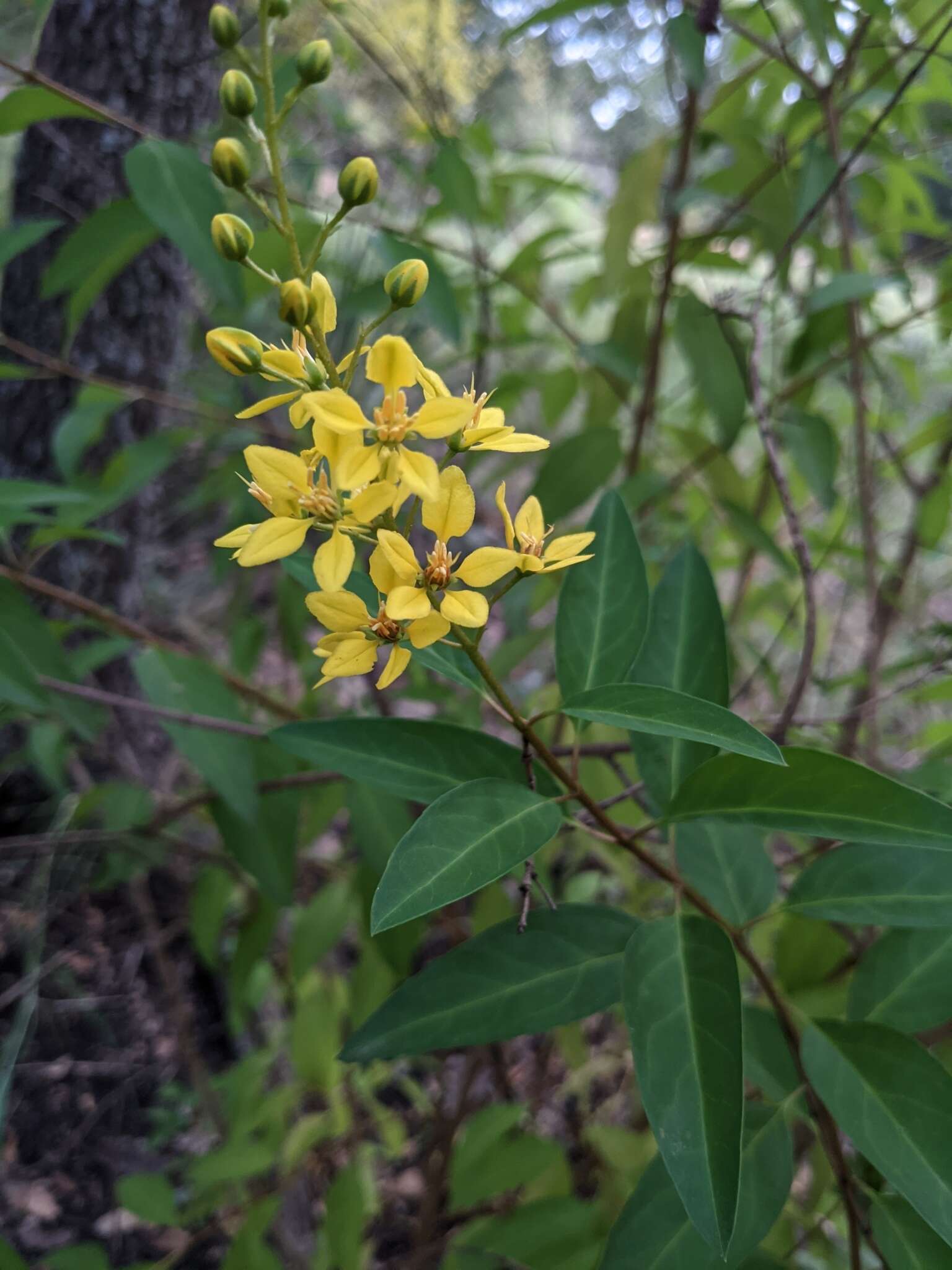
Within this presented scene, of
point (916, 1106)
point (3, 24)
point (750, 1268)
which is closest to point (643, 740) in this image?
point (916, 1106)

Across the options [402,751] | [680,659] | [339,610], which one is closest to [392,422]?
[339,610]

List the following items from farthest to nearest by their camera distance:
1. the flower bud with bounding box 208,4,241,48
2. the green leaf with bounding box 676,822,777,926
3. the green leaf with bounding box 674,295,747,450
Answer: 1. the green leaf with bounding box 674,295,747,450
2. the green leaf with bounding box 676,822,777,926
3. the flower bud with bounding box 208,4,241,48

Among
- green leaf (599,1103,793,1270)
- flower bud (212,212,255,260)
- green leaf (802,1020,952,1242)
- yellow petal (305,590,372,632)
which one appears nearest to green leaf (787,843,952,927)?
green leaf (802,1020,952,1242)

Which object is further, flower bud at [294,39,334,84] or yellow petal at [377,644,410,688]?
flower bud at [294,39,334,84]

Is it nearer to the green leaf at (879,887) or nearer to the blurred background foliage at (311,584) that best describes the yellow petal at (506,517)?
the blurred background foliage at (311,584)

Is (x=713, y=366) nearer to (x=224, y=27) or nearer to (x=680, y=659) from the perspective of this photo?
(x=680, y=659)

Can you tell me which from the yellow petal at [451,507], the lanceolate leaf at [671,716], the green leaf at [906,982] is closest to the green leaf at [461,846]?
the lanceolate leaf at [671,716]

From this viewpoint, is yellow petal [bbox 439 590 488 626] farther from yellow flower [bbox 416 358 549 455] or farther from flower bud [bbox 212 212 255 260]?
flower bud [bbox 212 212 255 260]
